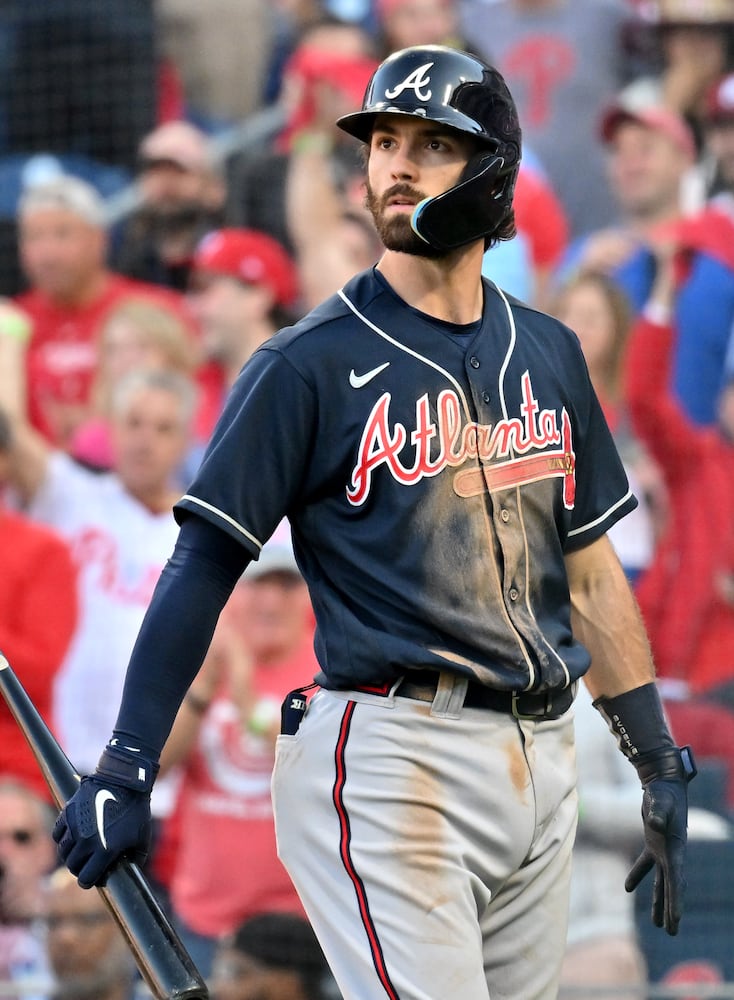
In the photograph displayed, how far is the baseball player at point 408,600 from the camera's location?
8.66 feet

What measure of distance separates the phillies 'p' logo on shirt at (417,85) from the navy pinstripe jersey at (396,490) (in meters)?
0.31

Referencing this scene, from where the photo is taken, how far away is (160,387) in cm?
598

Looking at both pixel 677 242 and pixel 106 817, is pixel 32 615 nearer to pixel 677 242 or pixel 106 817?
pixel 677 242

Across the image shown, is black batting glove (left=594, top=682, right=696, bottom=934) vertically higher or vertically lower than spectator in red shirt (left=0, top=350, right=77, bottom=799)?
higher

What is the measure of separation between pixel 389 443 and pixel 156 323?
394cm

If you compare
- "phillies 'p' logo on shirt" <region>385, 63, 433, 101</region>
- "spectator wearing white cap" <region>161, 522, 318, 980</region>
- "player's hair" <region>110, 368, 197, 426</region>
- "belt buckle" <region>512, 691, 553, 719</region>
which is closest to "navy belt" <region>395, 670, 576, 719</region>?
"belt buckle" <region>512, 691, 553, 719</region>

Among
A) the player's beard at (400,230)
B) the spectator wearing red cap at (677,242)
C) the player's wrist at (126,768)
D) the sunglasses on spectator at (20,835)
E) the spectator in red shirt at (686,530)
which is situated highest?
the player's beard at (400,230)

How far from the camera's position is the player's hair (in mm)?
5996

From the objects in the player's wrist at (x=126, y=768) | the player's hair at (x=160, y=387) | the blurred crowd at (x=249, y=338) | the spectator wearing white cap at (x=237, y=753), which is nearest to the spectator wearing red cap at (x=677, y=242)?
the blurred crowd at (x=249, y=338)

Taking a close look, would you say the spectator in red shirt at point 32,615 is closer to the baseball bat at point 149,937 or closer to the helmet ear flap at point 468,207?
the baseball bat at point 149,937

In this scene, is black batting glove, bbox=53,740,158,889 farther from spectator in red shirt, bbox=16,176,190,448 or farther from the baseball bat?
spectator in red shirt, bbox=16,176,190,448

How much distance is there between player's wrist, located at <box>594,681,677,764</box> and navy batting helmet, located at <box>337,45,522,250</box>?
2.78ft

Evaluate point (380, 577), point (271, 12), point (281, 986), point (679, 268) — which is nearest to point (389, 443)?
point (380, 577)

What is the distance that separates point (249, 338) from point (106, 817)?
4.09 meters
